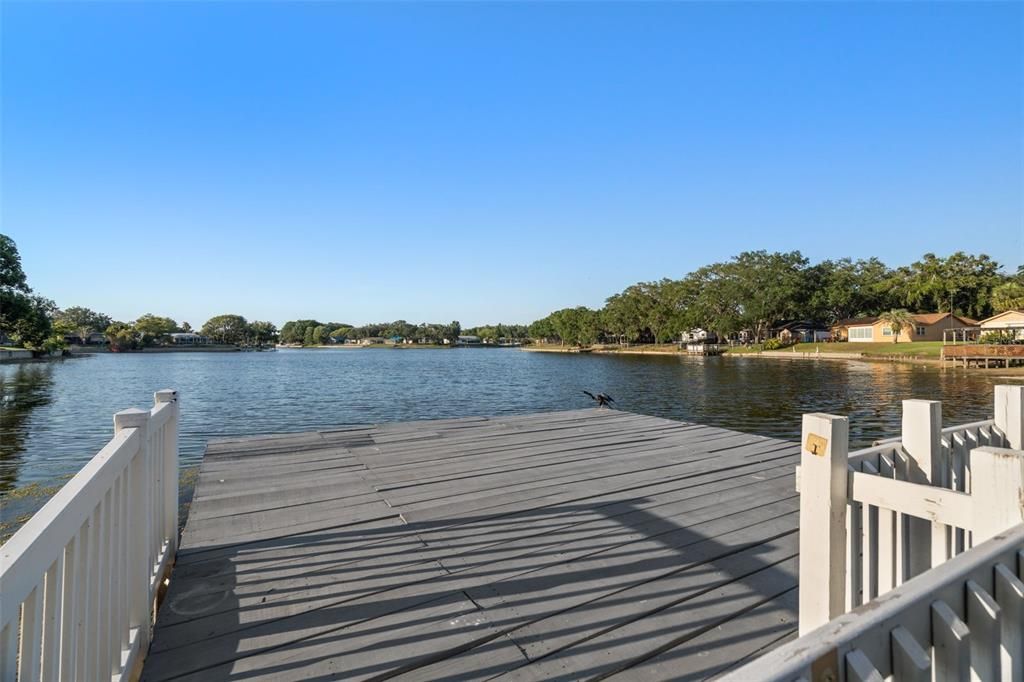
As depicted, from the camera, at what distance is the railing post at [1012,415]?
1616 mm

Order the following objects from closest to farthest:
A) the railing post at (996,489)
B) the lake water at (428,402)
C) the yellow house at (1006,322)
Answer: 1. the railing post at (996,489)
2. the lake water at (428,402)
3. the yellow house at (1006,322)

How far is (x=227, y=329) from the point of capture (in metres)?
97.4

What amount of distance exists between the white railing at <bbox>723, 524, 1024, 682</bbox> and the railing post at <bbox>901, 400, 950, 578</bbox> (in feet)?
1.28

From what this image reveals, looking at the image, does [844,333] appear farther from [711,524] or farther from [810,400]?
[711,524]

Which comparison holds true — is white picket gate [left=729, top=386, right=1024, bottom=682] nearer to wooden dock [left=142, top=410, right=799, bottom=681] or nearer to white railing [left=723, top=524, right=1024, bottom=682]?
white railing [left=723, top=524, right=1024, bottom=682]

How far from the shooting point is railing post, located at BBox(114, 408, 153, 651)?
4.91 feet

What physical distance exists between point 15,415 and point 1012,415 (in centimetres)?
1859

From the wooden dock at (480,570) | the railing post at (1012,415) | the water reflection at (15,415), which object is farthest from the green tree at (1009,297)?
the water reflection at (15,415)

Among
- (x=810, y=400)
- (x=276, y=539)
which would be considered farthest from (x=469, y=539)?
(x=810, y=400)

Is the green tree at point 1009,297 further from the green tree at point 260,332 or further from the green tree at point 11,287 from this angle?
the green tree at point 260,332

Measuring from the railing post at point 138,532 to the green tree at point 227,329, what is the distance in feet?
359

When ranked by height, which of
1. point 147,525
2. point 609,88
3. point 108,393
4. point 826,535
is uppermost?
point 609,88

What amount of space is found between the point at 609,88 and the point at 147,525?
15099 mm

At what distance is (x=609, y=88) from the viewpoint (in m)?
14.0
